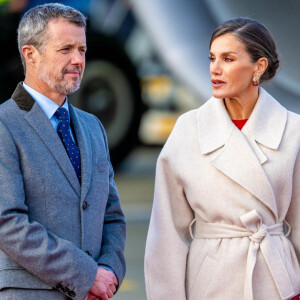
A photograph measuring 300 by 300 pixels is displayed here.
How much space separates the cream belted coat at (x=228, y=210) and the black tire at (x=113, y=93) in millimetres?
5111

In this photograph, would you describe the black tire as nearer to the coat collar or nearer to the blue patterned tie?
the coat collar

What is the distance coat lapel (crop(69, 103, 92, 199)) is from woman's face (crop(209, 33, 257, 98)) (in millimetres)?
430

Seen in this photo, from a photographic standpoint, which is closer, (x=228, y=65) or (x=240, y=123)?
(x=228, y=65)

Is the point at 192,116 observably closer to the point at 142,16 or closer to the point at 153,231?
the point at 153,231

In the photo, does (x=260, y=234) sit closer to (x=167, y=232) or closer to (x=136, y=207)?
(x=167, y=232)

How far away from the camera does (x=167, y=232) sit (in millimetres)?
2930

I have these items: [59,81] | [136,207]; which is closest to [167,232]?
[59,81]

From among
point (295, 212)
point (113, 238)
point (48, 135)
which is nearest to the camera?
point (48, 135)

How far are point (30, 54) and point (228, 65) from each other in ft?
2.03

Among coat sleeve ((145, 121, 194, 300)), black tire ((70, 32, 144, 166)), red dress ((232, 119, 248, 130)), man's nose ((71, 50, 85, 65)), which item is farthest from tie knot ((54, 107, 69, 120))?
black tire ((70, 32, 144, 166))

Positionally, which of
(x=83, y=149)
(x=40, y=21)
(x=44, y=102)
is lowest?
(x=83, y=149)

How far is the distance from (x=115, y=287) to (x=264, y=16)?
8.66 feet

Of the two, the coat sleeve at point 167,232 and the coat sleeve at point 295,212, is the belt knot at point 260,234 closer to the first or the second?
the coat sleeve at point 295,212

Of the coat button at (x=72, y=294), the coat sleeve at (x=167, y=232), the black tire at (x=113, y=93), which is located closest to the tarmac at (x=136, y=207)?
the black tire at (x=113, y=93)
